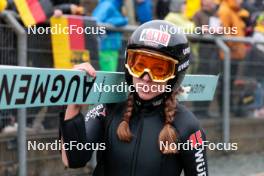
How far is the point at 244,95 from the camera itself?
914 centimetres

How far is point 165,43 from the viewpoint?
9.86ft

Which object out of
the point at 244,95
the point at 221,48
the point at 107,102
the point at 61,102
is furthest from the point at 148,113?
the point at 244,95

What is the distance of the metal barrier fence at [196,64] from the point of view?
5.88 meters

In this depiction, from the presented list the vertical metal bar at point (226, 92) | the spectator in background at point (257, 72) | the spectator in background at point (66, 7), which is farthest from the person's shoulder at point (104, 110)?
the spectator in background at point (257, 72)

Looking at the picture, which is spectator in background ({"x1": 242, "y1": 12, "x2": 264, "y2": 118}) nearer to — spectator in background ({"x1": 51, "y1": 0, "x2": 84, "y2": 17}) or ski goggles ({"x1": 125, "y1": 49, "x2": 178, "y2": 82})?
spectator in background ({"x1": 51, "y1": 0, "x2": 84, "y2": 17})

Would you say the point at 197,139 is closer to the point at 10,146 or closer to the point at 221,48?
the point at 10,146

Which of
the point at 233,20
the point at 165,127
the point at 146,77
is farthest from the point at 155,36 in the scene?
the point at 233,20

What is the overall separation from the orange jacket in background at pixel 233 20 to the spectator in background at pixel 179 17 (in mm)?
607

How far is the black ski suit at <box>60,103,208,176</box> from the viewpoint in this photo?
10.1 ft

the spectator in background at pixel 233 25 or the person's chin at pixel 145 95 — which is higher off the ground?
the person's chin at pixel 145 95

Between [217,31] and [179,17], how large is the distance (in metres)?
0.62

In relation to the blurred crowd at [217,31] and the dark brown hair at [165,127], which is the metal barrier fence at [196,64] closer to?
the blurred crowd at [217,31]

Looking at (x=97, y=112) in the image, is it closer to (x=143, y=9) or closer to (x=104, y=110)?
(x=104, y=110)

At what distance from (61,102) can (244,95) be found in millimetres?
6659
